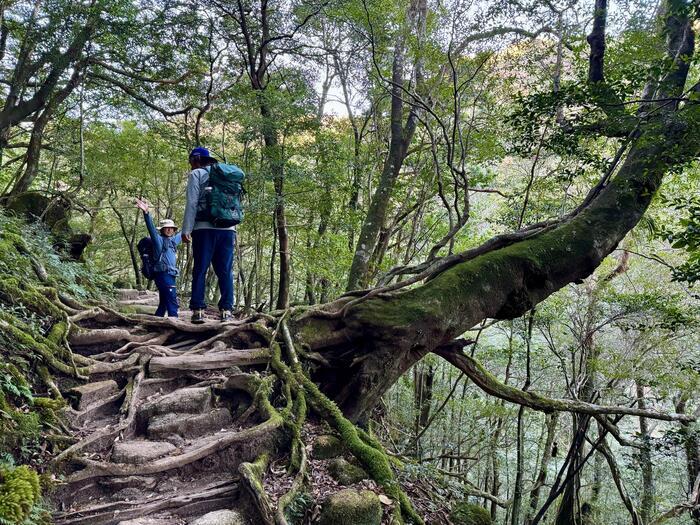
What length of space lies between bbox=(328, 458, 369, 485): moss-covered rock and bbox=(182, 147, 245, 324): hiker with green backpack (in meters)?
2.74

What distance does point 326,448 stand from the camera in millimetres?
3490

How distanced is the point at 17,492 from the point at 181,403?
1.46 metres

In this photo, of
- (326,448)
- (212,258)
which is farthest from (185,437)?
(212,258)

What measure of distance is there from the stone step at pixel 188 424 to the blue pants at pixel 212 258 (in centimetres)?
204

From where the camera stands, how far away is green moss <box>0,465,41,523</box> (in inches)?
85.0

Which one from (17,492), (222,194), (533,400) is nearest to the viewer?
(17,492)

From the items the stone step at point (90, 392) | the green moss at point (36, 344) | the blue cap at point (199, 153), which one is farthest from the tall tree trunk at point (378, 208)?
the green moss at point (36, 344)

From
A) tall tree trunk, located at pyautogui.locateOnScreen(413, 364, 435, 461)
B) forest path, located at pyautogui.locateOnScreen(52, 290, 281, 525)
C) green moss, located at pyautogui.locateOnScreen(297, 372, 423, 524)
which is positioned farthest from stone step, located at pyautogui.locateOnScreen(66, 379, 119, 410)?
tall tree trunk, located at pyautogui.locateOnScreen(413, 364, 435, 461)

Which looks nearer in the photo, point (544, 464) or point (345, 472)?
point (345, 472)

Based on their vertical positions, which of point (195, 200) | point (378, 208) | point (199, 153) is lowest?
point (195, 200)

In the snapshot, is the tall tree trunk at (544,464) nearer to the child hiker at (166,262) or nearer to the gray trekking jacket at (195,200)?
the child hiker at (166,262)

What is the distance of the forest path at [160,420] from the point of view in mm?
2779

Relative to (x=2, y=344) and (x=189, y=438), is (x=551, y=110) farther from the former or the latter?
(x=2, y=344)

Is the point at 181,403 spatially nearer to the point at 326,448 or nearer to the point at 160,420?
the point at 160,420
